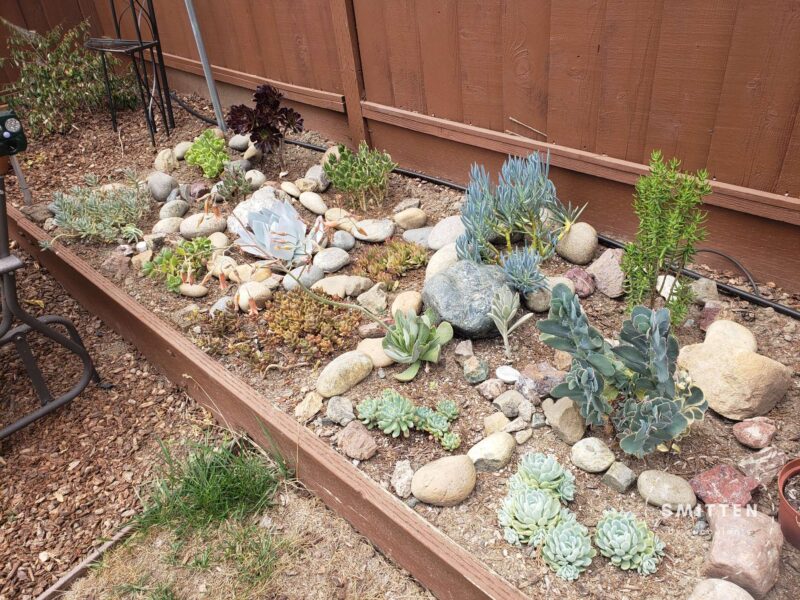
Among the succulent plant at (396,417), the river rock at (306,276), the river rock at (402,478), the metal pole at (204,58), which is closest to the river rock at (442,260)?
the river rock at (306,276)

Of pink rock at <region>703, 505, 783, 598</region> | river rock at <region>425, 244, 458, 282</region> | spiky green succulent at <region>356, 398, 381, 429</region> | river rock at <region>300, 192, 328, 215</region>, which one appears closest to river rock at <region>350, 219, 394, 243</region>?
river rock at <region>300, 192, 328, 215</region>

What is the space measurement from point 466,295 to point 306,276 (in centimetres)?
98

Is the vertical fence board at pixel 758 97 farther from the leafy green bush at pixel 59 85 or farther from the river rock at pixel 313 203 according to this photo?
the leafy green bush at pixel 59 85

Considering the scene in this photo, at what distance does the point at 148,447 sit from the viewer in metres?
2.99

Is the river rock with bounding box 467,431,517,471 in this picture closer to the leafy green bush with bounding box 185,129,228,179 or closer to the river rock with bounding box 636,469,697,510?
the river rock with bounding box 636,469,697,510

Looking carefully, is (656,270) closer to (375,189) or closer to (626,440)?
(626,440)

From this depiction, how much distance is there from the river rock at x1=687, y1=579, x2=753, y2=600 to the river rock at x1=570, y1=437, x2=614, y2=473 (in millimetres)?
478

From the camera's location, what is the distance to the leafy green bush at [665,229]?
2350 millimetres

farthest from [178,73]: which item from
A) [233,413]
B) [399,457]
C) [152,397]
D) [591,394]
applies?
[591,394]

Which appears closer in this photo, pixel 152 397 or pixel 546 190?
pixel 546 190

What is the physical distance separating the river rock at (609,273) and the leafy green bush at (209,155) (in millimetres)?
2689

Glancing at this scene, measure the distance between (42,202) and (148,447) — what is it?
2.63m

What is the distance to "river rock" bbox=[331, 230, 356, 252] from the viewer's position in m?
3.54

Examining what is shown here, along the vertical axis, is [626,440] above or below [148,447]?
above
